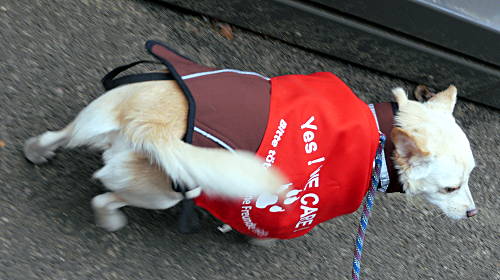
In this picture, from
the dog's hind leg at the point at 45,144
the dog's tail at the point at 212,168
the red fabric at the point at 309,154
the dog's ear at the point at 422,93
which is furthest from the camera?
the dog's ear at the point at 422,93

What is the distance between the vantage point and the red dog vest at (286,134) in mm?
1995

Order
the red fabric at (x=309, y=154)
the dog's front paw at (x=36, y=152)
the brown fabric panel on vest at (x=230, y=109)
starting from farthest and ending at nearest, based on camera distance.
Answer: the dog's front paw at (x=36, y=152) → the red fabric at (x=309, y=154) → the brown fabric panel on vest at (x=230, y=109)

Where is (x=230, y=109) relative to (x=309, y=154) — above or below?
above

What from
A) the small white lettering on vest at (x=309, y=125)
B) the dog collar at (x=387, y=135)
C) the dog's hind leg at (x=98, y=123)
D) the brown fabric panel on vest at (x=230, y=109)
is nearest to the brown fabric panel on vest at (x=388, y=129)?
the dog collar at (x=387, y=135)

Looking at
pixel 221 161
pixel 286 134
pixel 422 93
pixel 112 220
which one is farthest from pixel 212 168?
pixel 422 93

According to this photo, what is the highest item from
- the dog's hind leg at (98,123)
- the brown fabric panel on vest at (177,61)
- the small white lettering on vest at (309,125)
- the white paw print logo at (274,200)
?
the brown fabric panel on vest at (177,61)

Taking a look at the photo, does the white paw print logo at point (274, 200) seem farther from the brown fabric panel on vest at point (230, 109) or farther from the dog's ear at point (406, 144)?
the dog's ear at point (406, 144)

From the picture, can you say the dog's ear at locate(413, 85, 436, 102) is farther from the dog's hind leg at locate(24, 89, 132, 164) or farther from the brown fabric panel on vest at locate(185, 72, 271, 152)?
the dog's hind leg at locate(24, 89, 132, 164)

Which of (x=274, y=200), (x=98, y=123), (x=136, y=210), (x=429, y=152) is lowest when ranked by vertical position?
(x=136, y=210)

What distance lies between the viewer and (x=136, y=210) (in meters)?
2.61

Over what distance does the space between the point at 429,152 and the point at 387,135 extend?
7.6 inches

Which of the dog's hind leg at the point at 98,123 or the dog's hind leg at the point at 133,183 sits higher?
the dog's hind leg at the point at 98,123

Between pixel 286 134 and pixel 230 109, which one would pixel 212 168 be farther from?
pixel 286 134

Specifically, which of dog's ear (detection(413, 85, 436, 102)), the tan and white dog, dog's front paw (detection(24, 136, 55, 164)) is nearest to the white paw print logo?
the tan and white dog
